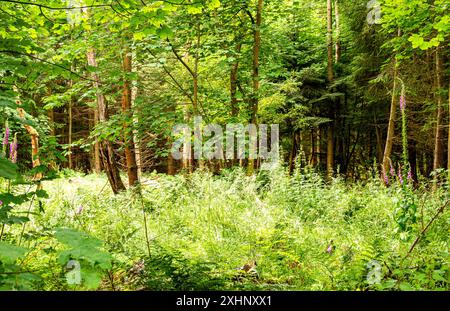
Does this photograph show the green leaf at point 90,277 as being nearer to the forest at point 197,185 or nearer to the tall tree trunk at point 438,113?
the forest at point 197,185

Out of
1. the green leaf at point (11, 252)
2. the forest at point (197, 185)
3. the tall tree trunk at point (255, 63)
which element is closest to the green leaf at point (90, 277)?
the forest at point (197, 185)

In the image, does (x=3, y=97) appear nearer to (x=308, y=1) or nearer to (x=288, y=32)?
(x=288, y=32)

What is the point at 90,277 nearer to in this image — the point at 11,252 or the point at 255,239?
the point at 11,252

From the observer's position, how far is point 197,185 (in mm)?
7527

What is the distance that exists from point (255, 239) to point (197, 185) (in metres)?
3.39

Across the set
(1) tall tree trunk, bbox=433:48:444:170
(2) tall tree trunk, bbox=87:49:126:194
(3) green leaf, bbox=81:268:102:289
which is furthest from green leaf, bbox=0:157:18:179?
(1) tall tree trunk, bbox=433:48:444:170

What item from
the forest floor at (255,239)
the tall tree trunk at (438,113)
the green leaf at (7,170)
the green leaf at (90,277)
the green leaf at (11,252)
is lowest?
the forest floor at (255,239)

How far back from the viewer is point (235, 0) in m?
8.18

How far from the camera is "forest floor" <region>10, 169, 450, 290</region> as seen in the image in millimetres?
2791

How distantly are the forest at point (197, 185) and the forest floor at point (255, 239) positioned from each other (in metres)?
0.03

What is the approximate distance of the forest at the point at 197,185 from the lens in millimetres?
2681

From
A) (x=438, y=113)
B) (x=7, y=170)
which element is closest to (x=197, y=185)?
(x=7, y=170)

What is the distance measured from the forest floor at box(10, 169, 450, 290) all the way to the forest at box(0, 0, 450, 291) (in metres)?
0.03

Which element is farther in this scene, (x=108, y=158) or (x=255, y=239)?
(x=108, y=158)
